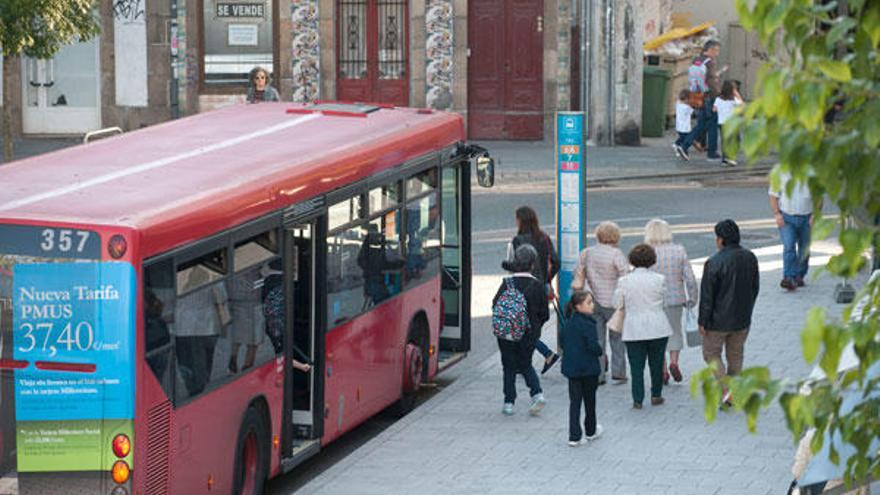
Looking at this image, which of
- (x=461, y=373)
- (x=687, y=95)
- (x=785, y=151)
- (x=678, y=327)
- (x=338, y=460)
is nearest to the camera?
(x=785, y=151)

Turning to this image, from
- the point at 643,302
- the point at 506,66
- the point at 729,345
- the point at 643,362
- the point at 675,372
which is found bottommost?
the point at 675,372

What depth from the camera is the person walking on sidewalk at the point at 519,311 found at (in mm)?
15258

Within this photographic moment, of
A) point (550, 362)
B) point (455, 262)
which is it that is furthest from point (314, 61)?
point (550, 362)

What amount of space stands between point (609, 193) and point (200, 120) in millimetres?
14832

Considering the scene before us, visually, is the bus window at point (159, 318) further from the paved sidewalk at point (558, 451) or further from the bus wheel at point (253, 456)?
the paved sidewalk at point (558, 451)

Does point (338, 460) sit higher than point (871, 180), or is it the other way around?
point (871, 180)

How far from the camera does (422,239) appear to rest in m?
16.7

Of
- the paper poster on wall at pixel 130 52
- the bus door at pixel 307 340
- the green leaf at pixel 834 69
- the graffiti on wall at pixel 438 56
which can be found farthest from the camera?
the paper poster on wall at pixel 130 52

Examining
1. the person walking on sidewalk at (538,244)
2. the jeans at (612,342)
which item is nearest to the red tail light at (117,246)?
the jeans at (612,342)

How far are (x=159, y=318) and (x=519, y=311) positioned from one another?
4.56 m

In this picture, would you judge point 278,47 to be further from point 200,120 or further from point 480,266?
point 200,120

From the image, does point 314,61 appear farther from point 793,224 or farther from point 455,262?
point 455,262

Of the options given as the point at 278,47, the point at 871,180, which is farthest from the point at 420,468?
the point at 278,47

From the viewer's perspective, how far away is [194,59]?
36406mm
